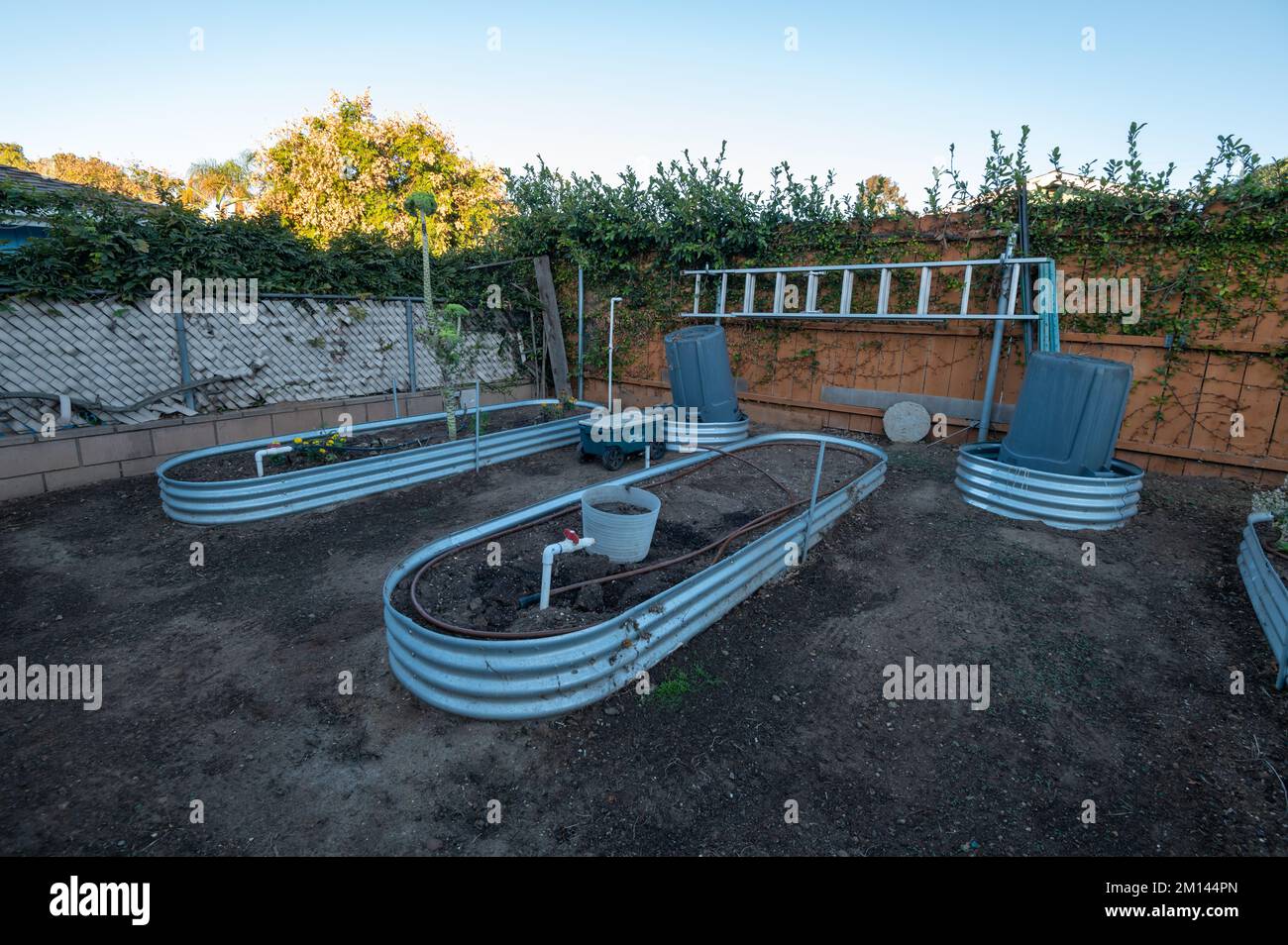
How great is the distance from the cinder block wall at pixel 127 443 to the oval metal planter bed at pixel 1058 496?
9.05 metres


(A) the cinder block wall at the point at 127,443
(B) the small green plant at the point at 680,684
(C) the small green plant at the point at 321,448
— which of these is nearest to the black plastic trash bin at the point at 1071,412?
(B) the small green plant at the point at 680,684

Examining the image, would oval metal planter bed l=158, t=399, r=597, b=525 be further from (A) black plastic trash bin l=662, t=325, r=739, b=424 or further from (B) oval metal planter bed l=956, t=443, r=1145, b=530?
(B) oval metal planter bed l=956, t=443, r=1145, b=530

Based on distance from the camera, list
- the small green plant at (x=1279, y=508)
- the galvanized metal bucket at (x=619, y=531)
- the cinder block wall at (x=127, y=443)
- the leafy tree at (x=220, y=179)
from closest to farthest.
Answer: the galvanized metal bucket at (x=619, y=531)
the small green plant at (x=1279, y=508)
the cinder block wall at (x=127, y=443)
the leafy tree at (x=220, y=179)

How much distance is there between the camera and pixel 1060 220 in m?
7.24

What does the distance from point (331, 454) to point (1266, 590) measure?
8.53 meters

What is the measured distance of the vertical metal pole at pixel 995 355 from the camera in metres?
7.43

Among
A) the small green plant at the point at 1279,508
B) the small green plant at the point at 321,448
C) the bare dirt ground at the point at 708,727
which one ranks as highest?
the small green plant at the point at 1279,508

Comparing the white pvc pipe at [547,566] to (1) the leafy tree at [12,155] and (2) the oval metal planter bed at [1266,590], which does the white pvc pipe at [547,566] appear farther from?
(1) the leafy tree at [12,155]

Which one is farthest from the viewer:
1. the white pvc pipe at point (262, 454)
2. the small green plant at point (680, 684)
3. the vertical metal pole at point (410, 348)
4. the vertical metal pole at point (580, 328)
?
the vertical metal pole at point (580, 328)

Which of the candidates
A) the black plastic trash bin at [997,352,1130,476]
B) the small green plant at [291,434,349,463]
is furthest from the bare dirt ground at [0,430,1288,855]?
the small green plant at [291,434,349,463]

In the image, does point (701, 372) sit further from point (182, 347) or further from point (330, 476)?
point (182, 347)

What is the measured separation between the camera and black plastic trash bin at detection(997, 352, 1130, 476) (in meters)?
5.54
